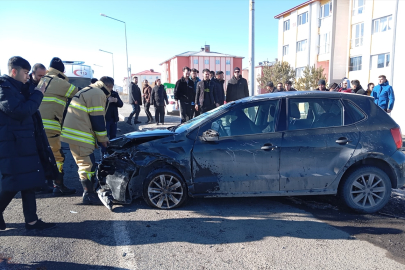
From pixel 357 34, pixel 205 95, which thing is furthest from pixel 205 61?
pixel 205 95

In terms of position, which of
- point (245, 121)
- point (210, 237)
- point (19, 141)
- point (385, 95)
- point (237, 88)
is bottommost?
point (210, 237)

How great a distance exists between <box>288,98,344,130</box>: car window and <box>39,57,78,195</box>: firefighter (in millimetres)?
3747

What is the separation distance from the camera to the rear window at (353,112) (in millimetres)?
4582

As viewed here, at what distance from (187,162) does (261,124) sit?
3.98ft

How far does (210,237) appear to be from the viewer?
374 cm

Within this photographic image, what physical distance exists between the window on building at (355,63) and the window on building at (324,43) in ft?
14.1

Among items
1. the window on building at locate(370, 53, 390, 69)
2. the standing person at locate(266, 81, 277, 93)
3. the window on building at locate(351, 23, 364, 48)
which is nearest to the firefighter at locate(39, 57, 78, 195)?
the standing person at locate(266, 81, 277, 93)

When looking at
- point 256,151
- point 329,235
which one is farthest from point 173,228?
point 329,235

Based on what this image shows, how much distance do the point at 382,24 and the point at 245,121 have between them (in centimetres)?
2847

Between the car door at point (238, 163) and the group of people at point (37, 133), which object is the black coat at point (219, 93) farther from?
the car door at point (238, 163)

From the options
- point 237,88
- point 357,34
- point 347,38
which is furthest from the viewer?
point 347,38

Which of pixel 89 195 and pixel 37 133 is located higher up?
pixel 37 133

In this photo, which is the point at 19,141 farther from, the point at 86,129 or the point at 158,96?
the point at 158,96

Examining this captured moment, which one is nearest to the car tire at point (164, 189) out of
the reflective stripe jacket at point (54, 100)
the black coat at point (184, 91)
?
the reflective stripe jacket at point (54, 100)
